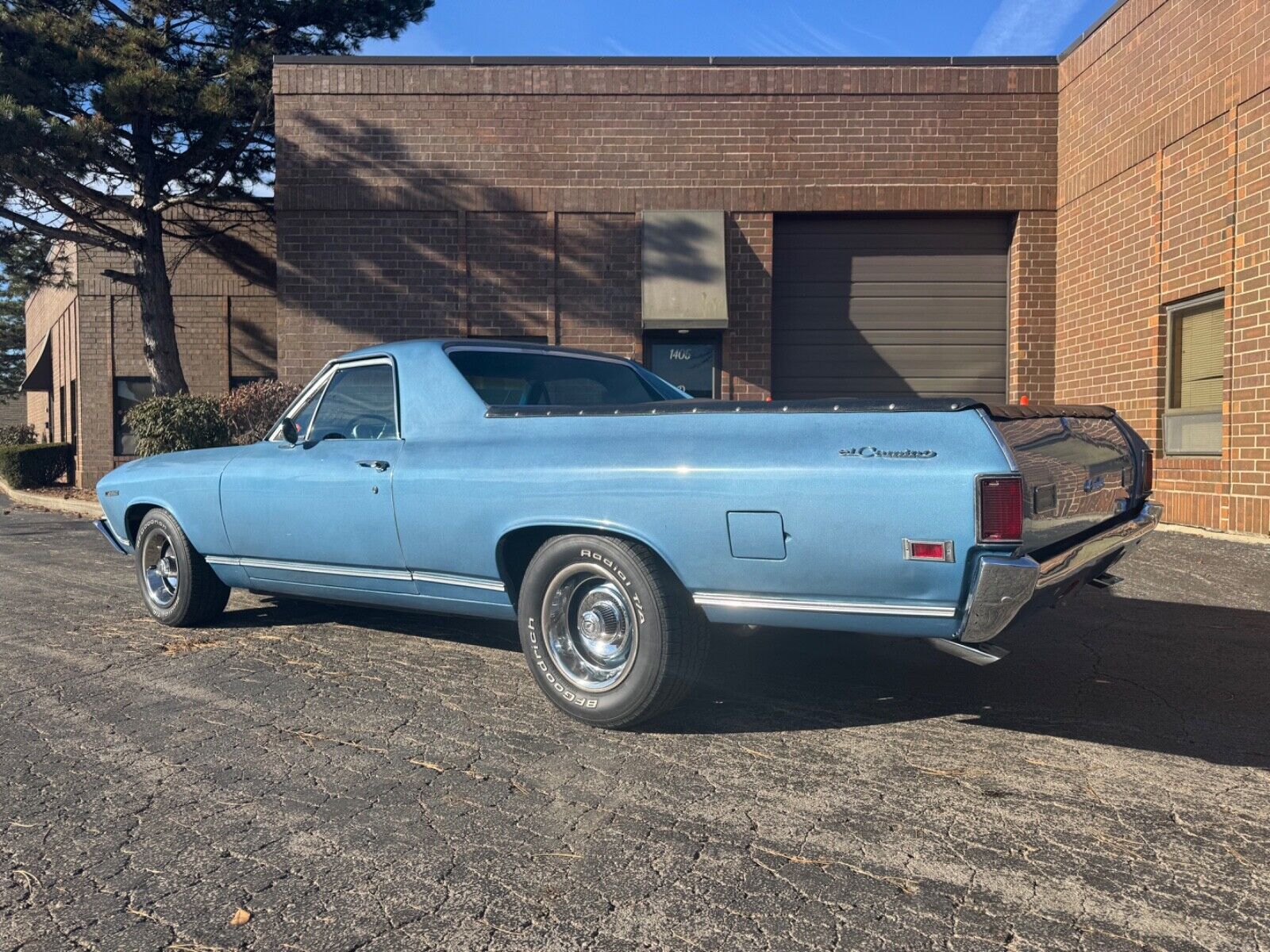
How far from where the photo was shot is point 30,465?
20266 millimetres

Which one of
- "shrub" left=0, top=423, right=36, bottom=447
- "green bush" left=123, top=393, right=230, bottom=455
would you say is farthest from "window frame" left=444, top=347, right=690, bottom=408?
"shrub" left=0, top=423, right=36, bottom=447

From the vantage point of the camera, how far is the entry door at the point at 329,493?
4.93 m

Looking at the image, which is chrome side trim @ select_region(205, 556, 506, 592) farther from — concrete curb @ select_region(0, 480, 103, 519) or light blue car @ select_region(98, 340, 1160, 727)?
concrete curb @ select_region(0, 480, 103, 519)

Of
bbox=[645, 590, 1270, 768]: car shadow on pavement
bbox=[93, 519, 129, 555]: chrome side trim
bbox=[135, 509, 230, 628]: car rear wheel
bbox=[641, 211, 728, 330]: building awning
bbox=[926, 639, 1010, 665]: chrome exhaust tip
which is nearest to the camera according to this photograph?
bbox=[926, 639, 1010, 665]: chrome exhaust tip

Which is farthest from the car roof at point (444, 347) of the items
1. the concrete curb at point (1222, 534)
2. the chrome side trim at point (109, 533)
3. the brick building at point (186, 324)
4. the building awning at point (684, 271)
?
the brick building at point (186, 324)

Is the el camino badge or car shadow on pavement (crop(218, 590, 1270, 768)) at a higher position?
the el camino badge

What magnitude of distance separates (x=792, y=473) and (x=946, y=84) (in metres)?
11.7

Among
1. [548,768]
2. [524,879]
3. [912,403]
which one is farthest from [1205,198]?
[524,879]

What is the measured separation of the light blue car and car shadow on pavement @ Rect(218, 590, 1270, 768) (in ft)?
1.53

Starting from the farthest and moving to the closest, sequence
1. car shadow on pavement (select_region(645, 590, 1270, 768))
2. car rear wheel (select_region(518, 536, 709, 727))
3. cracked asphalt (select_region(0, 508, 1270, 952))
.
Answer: car shadow on pavement (select_region(645, 590, 1270, 768)) < car rear wheel (select_region(518, 536, 709, 727)) < cracked asphalt (select_region(0, 508, 1270, 952))

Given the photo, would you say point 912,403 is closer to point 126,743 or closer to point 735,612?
point 735,612

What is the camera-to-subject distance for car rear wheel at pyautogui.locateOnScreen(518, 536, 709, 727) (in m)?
3.83

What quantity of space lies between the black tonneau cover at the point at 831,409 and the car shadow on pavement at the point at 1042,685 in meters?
1.24

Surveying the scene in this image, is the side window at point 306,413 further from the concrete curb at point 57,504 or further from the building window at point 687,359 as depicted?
the concrete curb at point 57,504
